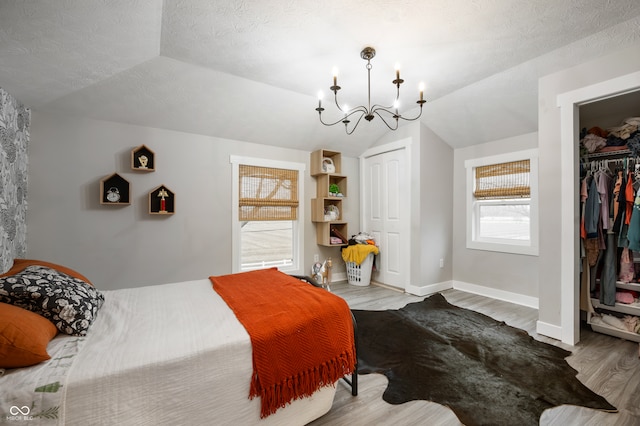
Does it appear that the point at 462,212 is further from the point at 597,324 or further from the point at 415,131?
the point at 597,324

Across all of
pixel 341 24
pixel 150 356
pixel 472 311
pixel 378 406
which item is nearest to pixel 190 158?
pixel 341 24

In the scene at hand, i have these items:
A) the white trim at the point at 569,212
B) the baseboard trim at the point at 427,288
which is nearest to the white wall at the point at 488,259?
the baseboard trim at the point at 427,288

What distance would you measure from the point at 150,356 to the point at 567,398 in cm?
243

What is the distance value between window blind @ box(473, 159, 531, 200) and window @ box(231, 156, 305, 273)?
2.63 m

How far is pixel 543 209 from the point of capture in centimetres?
267

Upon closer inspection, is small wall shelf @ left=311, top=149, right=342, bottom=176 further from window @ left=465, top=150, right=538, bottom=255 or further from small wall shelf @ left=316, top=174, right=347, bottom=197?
window @ left=465, top=150, right=538, bottom=255

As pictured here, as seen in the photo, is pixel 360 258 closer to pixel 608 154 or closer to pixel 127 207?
pixel 608 154

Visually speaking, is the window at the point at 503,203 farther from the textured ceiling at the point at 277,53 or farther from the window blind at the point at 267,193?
the window blind at the point at 267,193

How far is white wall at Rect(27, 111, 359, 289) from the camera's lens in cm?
282

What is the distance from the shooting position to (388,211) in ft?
14.6

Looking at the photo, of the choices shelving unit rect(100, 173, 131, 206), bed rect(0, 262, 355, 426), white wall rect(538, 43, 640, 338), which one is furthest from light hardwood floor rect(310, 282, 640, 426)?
shelving unit rect(100, 173, 131, 206)

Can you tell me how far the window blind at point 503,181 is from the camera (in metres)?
3.62

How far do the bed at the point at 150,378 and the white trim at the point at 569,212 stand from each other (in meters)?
2.32

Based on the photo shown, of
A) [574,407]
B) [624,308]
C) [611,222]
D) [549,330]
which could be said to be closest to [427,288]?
[549,330]
